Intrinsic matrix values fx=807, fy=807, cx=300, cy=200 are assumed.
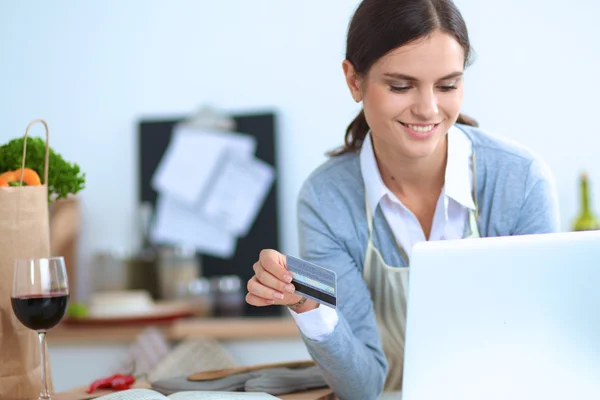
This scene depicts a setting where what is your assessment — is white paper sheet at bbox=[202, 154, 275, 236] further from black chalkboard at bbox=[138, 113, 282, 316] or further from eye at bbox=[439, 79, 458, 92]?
eye at bbox=[439, 79, 458, 92]

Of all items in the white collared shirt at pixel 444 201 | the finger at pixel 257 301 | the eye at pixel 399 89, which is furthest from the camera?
the white collared shirt at pixel 444 201

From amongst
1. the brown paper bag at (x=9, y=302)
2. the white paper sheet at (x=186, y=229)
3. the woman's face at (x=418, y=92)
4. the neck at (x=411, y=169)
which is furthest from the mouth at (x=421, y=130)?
the white paper sheet at (x=186, y=229)

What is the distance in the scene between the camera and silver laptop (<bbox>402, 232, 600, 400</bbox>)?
937mm

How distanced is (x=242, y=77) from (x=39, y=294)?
2083mm

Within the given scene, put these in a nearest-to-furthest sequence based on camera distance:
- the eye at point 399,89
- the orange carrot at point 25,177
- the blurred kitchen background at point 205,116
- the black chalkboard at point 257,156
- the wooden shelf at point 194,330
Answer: the orange carrot at point 25,177
the eye at point 399,89
the wooden shelf at point 194,330
the blurred kitchen background at point 205,116
the black chalkboard at point 257,156

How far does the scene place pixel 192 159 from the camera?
3186mm

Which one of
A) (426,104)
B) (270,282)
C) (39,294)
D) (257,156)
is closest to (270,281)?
(270,282)

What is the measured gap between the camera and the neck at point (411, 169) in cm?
154

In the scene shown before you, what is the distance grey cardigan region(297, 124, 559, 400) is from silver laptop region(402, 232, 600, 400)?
0.40 meters

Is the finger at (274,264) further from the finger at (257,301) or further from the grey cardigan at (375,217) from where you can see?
the grey cardigan at (375,217)

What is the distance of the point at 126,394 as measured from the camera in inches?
44.9

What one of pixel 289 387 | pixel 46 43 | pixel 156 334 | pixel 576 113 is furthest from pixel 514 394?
pixel 46 43

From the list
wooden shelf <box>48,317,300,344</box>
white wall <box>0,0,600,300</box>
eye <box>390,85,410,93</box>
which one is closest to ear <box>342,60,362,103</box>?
eye <box>390,85,410,93</box>

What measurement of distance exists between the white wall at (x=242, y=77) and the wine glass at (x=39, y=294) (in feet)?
6.43
